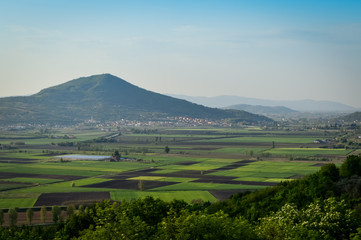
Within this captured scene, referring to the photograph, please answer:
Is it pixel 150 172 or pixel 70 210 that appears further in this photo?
pixel 150 172

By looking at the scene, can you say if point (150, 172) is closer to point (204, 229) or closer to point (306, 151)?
point (306, 151)

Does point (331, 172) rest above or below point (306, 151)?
above

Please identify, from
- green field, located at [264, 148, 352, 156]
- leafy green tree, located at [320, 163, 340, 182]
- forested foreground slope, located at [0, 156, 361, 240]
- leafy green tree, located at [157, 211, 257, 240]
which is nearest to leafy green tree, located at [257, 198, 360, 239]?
forested foreground slope, located at [0, 156, 361, 240]

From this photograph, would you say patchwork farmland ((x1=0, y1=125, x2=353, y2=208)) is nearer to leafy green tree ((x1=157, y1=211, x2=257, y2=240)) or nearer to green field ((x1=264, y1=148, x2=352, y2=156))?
green field ((x1=264, y1=148, x2=352, y2=156))

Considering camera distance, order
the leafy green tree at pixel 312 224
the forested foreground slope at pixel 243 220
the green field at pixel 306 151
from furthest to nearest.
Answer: the green field at pixel 306 151
the leafy green tree at pixel 312 224
the forested foreground slope at pixel 243 220

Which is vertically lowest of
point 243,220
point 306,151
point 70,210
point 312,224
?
point 70,210

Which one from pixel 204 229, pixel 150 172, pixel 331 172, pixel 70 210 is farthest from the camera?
pixel 150 172

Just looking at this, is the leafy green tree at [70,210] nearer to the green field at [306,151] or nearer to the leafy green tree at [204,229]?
→ the leafy green tree at [204,229]

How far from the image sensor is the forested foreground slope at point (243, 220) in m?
30.7

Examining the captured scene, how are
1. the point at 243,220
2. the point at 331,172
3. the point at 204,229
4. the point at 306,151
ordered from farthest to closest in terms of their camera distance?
1. the point at 306,151
2. the point at 331,172
3. the point at 243,220
4. the point at 204,229

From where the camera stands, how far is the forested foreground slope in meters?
30.7

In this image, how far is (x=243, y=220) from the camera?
34656 mm

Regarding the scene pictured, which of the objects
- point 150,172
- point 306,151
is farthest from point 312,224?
point 306,151

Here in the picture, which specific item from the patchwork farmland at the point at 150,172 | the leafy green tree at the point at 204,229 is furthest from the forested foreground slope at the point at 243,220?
the patchwork farmland at the point at 150,172
